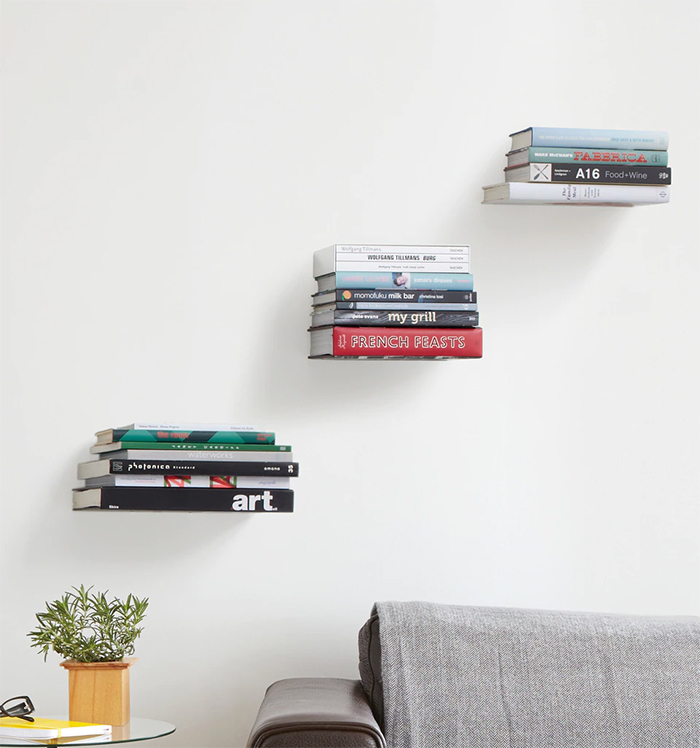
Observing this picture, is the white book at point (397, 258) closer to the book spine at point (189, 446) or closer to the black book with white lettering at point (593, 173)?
the black book with white lettering at point (593, 173)

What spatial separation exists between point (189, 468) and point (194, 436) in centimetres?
8

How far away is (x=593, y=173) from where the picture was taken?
237cm

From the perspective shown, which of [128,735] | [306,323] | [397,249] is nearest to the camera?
[128,735]

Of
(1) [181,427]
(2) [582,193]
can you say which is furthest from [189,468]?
(2) [582,193]

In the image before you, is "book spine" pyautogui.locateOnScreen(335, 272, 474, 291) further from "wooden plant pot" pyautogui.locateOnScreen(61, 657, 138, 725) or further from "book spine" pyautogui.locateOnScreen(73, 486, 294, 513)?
"wooden plant pot" pyautogui.locateOnScreen(61, 657, 138, 725)

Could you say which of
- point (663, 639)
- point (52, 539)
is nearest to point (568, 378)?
point (663, 639)

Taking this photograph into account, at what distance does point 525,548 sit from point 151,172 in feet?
4.67

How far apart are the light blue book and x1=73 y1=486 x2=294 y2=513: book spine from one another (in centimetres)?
110

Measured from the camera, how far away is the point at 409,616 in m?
2.13

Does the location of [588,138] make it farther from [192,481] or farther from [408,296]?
[192,481]

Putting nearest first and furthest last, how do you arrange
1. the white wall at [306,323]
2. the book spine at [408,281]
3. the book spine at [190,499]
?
the book spine at [190,499]
the book spine at [408,281]
the white wall at [306,323]

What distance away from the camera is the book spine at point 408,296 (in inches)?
90.0

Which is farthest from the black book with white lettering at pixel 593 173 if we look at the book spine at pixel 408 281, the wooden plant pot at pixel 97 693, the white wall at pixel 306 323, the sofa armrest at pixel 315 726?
the wooden plant pot at pixel 97 693

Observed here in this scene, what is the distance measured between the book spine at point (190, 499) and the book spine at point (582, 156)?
3.48 feet
